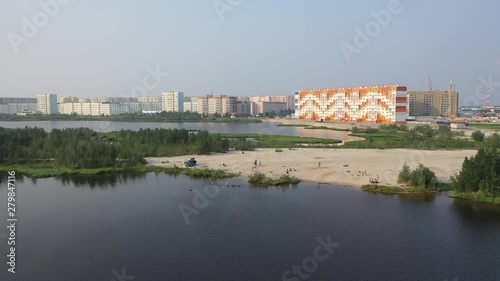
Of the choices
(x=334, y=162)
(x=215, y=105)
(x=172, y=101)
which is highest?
(x=172, y=101)

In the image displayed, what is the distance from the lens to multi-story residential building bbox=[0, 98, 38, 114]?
10494cm

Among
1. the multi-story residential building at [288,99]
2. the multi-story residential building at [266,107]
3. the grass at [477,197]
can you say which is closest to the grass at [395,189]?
the grass at [477,197]

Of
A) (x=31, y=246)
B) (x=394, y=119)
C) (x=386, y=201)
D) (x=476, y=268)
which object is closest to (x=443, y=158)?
(x=386, y=201)

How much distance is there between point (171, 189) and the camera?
61.1 ft

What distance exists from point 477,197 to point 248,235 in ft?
32.6

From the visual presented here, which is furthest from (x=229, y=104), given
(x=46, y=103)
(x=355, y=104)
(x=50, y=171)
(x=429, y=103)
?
(x=50, y=171)

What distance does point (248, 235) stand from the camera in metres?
12.4

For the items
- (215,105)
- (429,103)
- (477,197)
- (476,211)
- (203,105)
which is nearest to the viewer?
(476,211)

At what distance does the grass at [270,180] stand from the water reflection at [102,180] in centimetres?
569

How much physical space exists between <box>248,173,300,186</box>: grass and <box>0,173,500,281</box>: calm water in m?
1.39

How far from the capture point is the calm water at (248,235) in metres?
10.3

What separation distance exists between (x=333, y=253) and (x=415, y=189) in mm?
8310

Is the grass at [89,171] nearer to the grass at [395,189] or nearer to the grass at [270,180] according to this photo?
the grass at [270,180]

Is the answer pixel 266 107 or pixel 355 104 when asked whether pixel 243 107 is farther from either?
pixel 355 104
